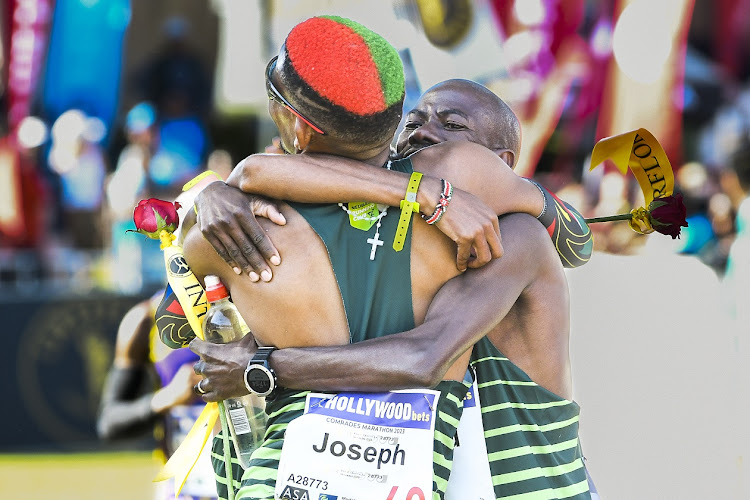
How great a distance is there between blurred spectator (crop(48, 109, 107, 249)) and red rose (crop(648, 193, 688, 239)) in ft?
27.1

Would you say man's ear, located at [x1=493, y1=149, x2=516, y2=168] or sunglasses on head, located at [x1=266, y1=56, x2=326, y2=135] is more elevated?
man's ear, located at [x1=493, y1=149, x2=516, y2=168]

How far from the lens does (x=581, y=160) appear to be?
9.81m

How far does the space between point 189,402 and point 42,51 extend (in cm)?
813

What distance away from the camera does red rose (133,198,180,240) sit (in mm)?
2730

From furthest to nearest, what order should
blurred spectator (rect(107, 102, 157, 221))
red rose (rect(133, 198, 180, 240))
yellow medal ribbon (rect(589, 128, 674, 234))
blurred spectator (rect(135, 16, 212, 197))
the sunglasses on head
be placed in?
blurred spectator (rect(135, 16, 212, 197)) < blurred spectator (rect(107, 102, 157, 221)) < yellow medal ribbon (rect(589, 128, 674, 234)) < red rose (rect(133, 198, 180, 240)) < the sunglasses on head

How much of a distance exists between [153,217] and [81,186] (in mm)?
8020

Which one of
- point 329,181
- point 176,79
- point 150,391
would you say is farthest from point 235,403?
point 176,79

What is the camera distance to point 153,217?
2.74 m

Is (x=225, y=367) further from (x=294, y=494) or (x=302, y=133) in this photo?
(x=302, y=133)

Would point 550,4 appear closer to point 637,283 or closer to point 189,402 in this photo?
point 637,283

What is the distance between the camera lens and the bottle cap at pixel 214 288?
2490 millimetres

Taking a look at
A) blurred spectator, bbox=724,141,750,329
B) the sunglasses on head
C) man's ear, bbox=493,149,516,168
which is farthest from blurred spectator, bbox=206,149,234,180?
the sunglasses on head

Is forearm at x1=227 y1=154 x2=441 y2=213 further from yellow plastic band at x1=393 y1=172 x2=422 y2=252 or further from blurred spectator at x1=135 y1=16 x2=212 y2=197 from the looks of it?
blurred spectator at x1=135 y1=16 x2=212 y2=197

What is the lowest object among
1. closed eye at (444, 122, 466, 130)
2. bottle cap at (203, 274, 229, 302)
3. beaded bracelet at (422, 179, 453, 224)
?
bottle cap at (203, 274, 229, 302)
